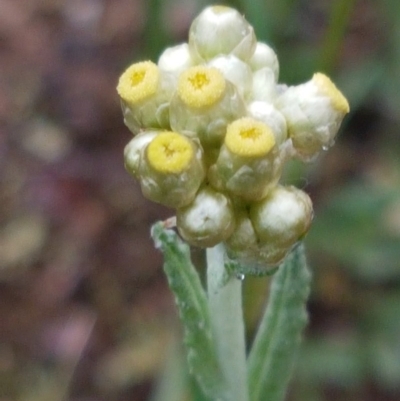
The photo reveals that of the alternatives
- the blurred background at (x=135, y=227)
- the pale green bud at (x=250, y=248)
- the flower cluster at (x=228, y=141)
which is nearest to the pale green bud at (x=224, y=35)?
the flower cluster at (x=228, y=141)

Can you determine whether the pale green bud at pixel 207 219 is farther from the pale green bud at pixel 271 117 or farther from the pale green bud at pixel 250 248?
the pale green bud at pixel 271 117

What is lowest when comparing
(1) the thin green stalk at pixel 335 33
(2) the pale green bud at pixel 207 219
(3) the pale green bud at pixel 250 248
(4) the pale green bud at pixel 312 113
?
(1) the thin green stalk at pixel 335 33

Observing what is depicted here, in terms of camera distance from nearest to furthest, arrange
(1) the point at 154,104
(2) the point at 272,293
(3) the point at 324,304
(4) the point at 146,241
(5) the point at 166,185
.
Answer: (5) the point at 166,185 → (1) the point at 154,104 → (2) the point at 272,293 → (3) the point at 324,304 → (4) the point at 146,241

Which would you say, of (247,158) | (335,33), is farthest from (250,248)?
(335,33)

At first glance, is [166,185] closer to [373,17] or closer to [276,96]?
[276,96]

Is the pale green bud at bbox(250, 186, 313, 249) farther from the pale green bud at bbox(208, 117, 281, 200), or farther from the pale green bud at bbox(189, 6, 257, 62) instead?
the pale green bud at bbox(189, 6, 257, 62)

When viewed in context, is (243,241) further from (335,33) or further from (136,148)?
(335,33)

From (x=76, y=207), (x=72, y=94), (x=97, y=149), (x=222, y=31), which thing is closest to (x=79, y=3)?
(x=72, y=94)
